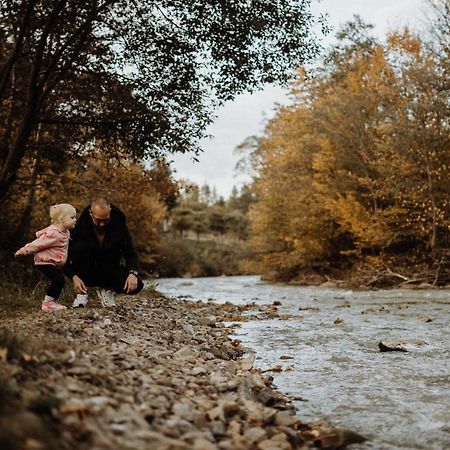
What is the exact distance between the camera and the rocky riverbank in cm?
234

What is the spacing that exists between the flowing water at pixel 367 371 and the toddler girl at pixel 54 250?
2.89 meters

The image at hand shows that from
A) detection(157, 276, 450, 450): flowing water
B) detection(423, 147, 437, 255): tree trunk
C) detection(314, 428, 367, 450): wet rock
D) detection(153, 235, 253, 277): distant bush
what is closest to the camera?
detection(314, 428, 367, 450): wet rock

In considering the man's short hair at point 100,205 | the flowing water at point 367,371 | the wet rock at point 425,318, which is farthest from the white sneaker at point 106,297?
the wet rock at point 425,318

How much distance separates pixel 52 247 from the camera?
299 inches

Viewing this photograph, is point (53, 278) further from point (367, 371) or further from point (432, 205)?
point (432, 205)

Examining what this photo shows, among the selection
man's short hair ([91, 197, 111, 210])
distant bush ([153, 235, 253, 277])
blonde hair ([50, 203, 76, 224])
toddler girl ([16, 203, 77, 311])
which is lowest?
distant bush ([153, 235, 253, 277])

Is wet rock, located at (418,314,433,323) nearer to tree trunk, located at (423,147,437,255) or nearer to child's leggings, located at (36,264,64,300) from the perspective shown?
child's leggings, located at (36,264,64,300)

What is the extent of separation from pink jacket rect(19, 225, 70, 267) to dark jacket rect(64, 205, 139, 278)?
10 cm

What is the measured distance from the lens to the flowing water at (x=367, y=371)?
397cm

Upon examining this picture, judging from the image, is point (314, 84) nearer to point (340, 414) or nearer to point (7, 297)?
point (7, 297)

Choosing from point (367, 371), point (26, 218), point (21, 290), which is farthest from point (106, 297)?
point (26, 218)

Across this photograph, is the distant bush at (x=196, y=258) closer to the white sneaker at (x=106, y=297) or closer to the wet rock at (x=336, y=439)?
the white sneaker at (x=106, y=297)

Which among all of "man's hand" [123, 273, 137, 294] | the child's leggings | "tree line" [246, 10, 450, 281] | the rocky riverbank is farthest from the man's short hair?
"tree line" [246, 10, 450, 281]

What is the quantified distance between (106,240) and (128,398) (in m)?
4.64
